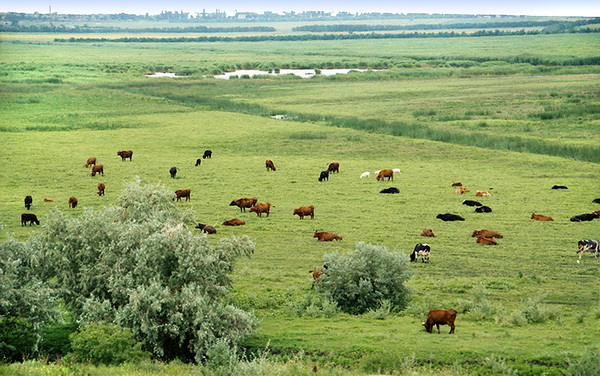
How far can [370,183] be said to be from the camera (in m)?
40.4

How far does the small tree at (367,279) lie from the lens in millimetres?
19406

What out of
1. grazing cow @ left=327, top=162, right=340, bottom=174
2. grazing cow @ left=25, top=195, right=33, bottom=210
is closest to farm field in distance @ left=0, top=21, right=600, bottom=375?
grazing cow @ left=25, top=195, right=33, bottom=210

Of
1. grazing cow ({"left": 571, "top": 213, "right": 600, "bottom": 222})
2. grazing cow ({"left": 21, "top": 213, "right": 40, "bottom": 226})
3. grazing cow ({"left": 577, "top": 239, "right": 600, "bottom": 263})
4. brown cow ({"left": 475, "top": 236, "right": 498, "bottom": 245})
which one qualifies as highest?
grazing cow ({"left": 577, "top": 239, "right": 600, "bottom": 263})

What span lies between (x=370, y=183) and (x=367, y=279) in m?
21.0

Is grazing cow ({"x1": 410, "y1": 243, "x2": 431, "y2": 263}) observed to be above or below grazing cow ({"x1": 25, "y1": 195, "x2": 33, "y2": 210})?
above

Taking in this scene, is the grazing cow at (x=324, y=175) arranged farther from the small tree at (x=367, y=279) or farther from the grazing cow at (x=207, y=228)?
the small tree at (x=367, y=279)

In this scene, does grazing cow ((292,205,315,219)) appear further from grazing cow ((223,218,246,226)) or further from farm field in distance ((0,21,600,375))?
grazing cow ((223,218,246,226))

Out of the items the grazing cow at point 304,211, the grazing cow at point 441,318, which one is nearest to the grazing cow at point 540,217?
the grazing cow at point 304,211

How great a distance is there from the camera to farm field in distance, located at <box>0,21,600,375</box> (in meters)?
17.0

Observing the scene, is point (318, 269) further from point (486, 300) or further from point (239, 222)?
point (239, 222)

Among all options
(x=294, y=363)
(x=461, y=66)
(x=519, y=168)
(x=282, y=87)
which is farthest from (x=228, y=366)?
(x=461, y=66)

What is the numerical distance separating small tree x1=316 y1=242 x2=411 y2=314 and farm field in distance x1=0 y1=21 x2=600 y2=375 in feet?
2.00

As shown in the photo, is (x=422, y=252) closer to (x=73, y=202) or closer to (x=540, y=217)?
(x=540, y=217)

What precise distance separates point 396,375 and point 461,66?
139 m
